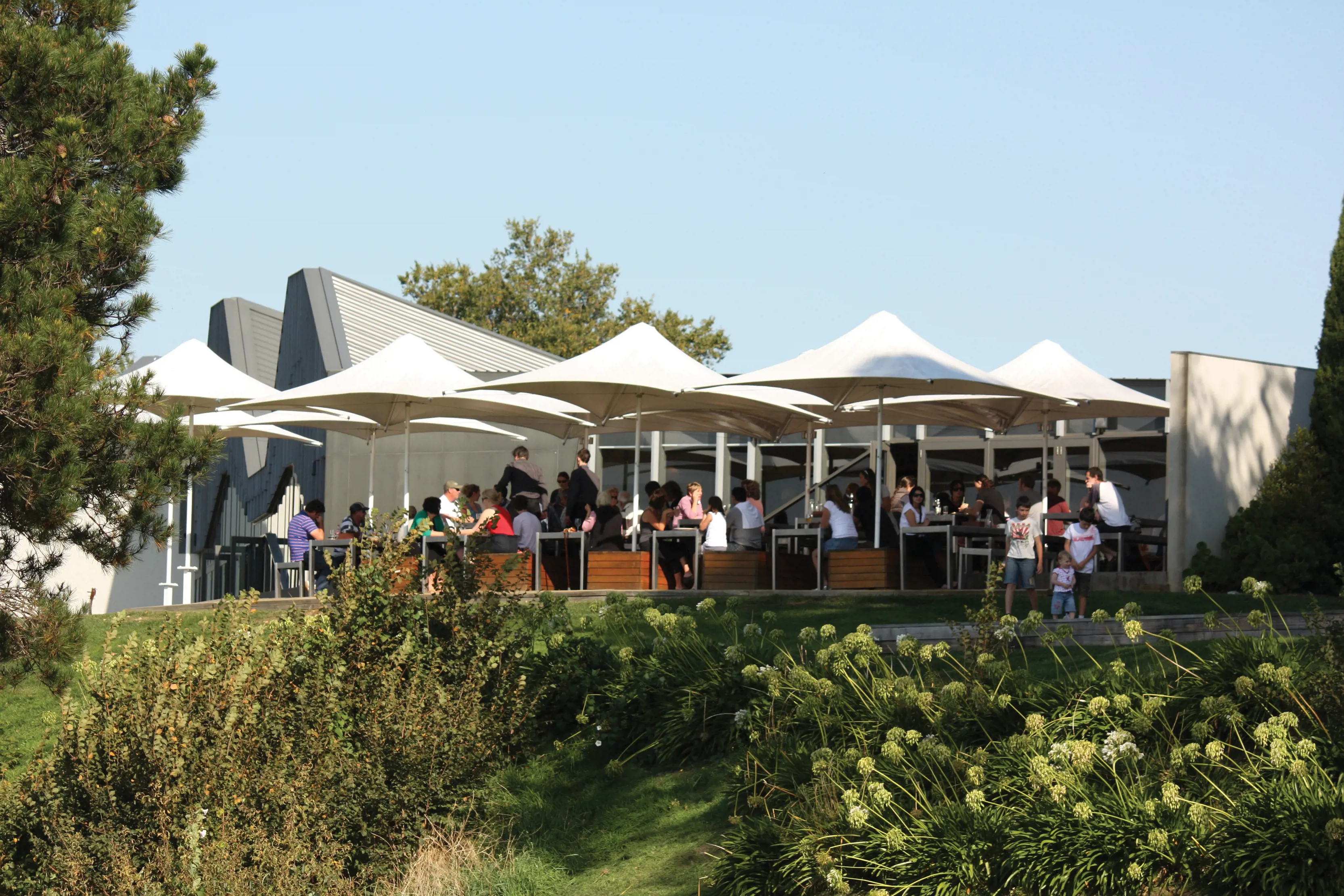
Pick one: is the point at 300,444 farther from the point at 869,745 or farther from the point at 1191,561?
the point at 869,745

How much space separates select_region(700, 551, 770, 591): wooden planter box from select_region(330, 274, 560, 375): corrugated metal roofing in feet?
34.9

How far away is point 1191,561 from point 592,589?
580 centimetres

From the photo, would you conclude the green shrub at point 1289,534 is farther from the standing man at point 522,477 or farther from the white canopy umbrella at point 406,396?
the white canopy umbrella at point 406,396

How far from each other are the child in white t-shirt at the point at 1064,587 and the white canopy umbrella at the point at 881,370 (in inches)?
88.8

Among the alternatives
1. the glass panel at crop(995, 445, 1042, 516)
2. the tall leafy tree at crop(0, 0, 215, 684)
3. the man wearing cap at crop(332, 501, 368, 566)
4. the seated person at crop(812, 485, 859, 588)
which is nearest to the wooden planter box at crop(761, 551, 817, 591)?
the seated person at crop(812, 485, 859, 588)

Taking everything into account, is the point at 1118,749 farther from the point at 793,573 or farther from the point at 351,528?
the point at 351,528

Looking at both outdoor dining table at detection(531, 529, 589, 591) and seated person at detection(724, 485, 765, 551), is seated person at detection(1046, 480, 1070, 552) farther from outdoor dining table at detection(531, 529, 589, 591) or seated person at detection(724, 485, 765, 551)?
outdoor dining table at detection(531, 529, 589, 591)

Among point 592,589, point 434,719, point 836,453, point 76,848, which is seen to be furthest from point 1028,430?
point 76,848

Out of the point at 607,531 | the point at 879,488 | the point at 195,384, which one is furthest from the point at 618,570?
the point at 195,384

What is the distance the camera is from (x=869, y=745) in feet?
25.2

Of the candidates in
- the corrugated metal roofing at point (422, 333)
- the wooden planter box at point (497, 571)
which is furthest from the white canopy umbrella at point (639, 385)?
the corrugated metal roofing at point (422, 333)

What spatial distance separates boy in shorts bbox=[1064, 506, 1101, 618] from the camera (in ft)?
38.0

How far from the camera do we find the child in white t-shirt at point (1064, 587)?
11.7 meters

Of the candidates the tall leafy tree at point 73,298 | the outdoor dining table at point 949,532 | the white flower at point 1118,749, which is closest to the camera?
the white flower at point 1118,749
